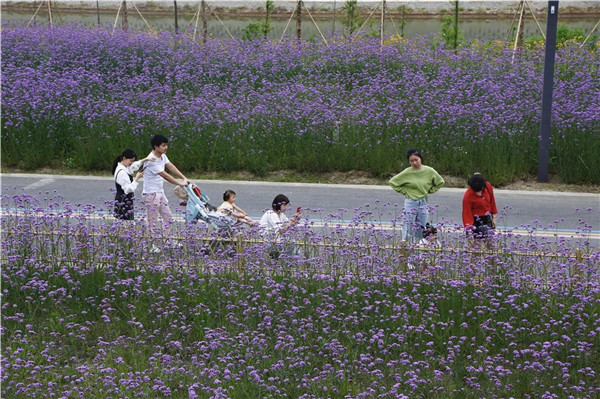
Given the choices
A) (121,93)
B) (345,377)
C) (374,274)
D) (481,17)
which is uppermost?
(481,17)

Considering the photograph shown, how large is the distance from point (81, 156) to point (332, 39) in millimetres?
9310

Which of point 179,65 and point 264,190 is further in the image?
point 179,65

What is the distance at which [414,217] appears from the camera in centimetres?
1198

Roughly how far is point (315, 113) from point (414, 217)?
6.80 m

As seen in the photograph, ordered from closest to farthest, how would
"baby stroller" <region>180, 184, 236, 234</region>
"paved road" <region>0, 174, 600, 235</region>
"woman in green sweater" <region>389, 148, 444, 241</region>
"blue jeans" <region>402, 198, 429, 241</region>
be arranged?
"blue jeans" <region>402, 198, 429, 241</region> → "woman in green sweater" <region>389, 148, 444, 241</region> → "baby stroller" <region>180, 184, 236, 234</region> → "paved road" <region>0, 174, 600, 235</region>

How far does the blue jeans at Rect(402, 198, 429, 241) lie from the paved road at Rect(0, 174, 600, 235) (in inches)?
74.9

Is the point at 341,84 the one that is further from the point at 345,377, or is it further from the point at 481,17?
the point at 481,17

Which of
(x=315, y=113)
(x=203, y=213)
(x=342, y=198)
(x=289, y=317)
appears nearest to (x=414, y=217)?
(x=203, y=213)

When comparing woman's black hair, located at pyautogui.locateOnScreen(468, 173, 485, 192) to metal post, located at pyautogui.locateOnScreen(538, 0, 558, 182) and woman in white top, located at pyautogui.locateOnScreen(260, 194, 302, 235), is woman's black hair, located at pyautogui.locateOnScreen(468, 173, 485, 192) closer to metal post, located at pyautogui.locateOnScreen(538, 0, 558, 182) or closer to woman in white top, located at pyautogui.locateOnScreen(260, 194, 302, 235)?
woman in white top, located at pyautogui.locateOnScreen(260, 194, 302, 235)

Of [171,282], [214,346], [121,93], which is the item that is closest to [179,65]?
[121,93]

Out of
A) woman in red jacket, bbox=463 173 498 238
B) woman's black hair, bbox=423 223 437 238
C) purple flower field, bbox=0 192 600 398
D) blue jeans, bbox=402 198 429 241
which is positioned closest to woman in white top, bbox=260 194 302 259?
purple flower field, bbox=0 192 600 398

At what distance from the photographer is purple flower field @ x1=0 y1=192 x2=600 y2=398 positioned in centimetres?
824

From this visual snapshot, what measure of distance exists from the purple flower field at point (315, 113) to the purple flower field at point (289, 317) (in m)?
6.90

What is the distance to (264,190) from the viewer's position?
1675 cm
